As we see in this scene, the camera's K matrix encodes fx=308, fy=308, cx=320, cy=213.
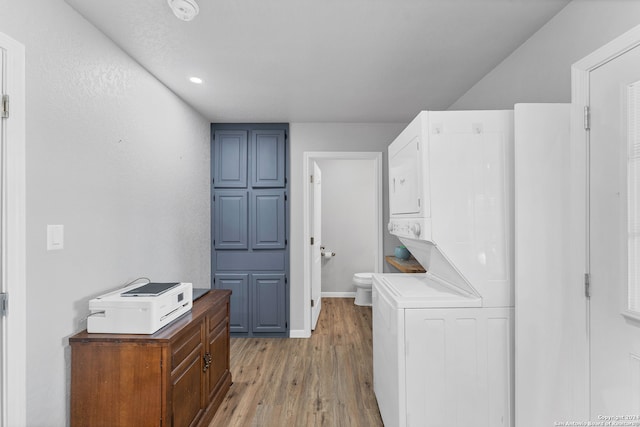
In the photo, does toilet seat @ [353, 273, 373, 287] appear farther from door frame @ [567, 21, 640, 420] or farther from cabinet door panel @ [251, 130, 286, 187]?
door frame @ [567, 21, 640, 420]

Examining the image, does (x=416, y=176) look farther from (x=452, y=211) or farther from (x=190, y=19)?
(x=190, y=19)

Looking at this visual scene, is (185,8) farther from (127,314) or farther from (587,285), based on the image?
(587,285)

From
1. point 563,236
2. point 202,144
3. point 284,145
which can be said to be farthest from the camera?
point 284,145

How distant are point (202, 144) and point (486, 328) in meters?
3.17

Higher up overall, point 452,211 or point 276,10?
point 276,10

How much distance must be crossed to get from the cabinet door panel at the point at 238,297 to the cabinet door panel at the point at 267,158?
115 centimetres

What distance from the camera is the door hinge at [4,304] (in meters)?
Answer: 1.28

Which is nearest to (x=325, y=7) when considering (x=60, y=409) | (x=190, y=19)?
(x=190, y=19)

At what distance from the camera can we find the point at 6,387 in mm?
1298

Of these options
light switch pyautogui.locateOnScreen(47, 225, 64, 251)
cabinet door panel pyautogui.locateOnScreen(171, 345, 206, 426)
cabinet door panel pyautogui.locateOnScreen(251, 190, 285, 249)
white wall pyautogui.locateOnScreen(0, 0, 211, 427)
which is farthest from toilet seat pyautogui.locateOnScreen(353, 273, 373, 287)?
light switch pyautogui.locateOnScreen(47, 225, 64, 251)

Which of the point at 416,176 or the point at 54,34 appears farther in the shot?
the point at 416,176

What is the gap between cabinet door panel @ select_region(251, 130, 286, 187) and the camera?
3678 millimetres

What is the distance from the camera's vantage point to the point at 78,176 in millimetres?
1679

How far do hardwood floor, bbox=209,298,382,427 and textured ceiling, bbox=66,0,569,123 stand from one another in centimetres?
253
